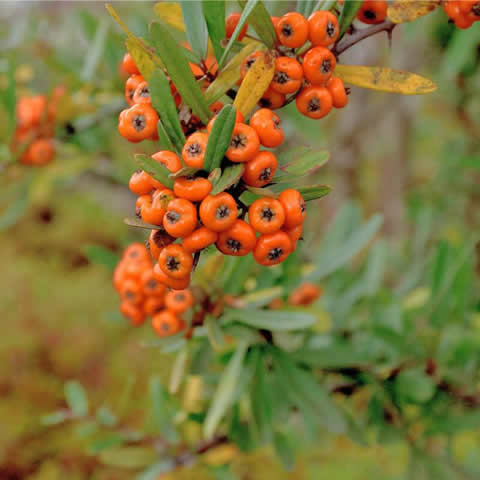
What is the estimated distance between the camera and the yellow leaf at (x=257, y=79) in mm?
508

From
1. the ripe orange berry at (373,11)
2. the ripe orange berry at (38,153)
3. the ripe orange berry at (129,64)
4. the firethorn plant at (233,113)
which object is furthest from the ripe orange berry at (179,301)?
the ripe orange berry at (38,153)

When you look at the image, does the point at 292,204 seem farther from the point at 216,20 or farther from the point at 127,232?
the point at 127,232

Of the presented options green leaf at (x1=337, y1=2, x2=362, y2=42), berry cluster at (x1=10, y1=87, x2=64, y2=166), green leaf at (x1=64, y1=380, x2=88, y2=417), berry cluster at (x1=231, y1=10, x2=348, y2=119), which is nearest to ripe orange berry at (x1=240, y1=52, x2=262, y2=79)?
berry cluster at (x1=231, y1=10, x2=348, y2=119)

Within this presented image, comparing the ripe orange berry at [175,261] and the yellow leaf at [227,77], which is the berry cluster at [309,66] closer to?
the yellow leaf at [227,77]

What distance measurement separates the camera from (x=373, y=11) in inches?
23.6

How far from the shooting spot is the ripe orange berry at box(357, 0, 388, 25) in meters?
0.60

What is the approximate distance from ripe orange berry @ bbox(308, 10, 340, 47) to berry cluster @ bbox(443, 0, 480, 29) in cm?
15

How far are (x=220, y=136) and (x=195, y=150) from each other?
36 mm

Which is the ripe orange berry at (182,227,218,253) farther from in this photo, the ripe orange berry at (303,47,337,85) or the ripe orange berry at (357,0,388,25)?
the ripe orange berry at (357,0,388,25)

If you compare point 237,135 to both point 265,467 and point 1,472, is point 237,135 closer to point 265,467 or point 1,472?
point 265,467

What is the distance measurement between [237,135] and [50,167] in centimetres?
107

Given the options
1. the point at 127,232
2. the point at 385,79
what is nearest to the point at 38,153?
the point at 385,79

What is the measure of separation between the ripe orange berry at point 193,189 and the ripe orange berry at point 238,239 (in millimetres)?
47

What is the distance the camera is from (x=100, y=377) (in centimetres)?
373
